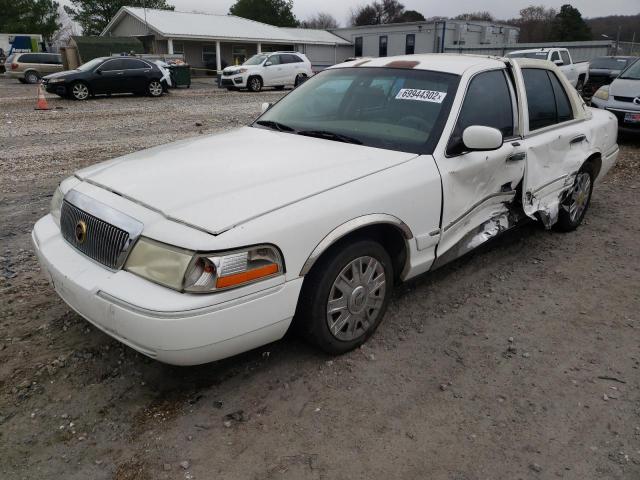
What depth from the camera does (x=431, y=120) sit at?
339 centimetres

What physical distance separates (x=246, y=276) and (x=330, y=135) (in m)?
1.49

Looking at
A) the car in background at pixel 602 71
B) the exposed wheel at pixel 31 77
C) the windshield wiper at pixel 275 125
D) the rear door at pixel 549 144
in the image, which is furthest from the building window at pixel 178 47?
the rear door at pixel 549 144

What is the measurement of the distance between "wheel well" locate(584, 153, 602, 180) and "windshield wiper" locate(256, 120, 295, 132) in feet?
10.1

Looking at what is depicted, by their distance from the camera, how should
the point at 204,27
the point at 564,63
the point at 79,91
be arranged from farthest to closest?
the point at 204,27 → the point at 564,63 → the point at 79,91

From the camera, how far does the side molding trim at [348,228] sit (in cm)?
264

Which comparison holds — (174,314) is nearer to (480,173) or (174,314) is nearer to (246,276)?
(246,276)

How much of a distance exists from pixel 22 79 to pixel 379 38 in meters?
30.6

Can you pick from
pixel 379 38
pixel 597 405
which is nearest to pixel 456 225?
pixel 597 405

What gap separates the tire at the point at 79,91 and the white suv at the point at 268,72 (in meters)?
6.30

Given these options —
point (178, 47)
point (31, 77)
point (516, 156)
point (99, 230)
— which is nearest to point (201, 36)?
point (178, 47)

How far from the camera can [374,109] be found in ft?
12.1

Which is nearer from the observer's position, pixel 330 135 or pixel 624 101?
pixel 330 135

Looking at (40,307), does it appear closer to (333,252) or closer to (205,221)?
(205,221)

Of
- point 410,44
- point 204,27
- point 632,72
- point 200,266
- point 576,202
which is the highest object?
point 204,27
